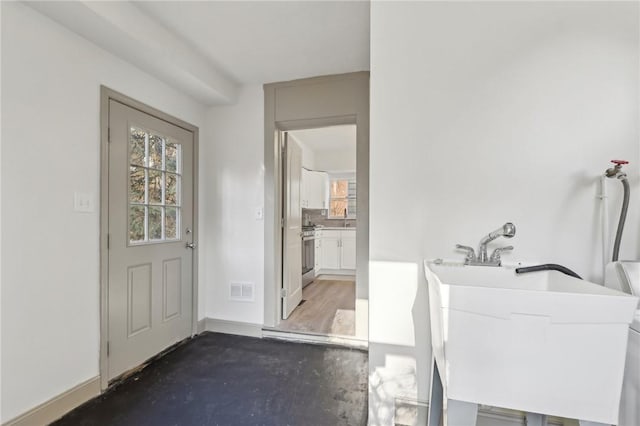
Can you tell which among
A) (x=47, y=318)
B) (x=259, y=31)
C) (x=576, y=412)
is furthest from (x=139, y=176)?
(x=576, y=412)

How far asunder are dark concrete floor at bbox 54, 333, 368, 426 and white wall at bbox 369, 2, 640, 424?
0.48 meters

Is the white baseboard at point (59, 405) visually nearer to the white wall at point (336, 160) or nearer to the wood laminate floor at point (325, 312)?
the wood laminate floor at point (325, 312)

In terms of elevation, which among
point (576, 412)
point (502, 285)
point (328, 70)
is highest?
point (328, 70)

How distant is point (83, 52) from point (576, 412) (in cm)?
295

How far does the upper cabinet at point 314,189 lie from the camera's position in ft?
18.1

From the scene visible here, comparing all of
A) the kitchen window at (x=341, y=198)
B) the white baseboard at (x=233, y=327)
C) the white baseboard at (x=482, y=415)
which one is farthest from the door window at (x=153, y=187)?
the kitchen window at (x=341, y=198)

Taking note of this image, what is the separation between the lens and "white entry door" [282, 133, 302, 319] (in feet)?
9.99

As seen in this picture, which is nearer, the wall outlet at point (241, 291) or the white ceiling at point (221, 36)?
the white ceiling at point (221, 36)

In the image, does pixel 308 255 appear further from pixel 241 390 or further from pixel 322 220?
pixel 241 390

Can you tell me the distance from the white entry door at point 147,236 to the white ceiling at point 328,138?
7.24 feet

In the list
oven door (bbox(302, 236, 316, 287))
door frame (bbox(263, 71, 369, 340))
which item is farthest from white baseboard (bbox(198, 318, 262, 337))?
oven door (bbox(302, 236, 316, 287))

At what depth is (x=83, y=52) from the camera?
1.83 m

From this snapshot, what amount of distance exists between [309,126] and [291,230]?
3.70 ft

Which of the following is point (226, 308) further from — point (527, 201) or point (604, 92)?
point (604, 92)
